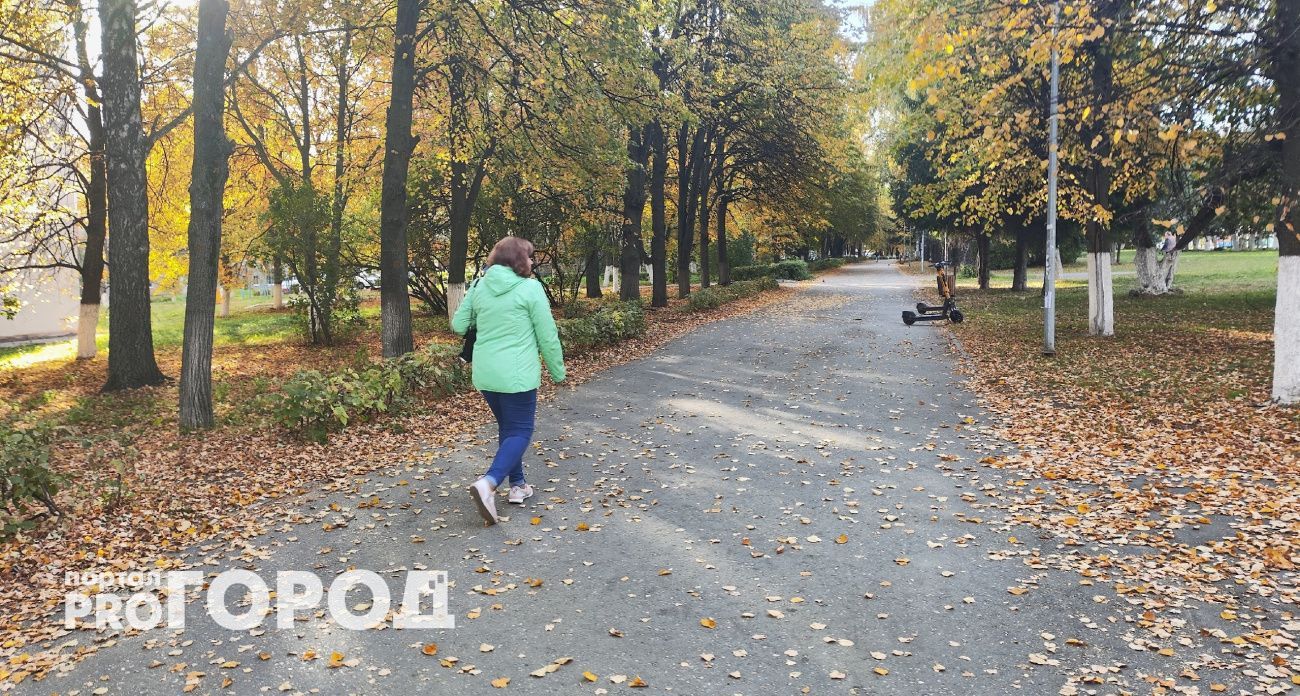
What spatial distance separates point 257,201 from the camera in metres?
25.7

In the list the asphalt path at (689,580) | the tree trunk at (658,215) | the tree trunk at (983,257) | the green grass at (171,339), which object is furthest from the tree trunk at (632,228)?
the tree trunk at (983,257)

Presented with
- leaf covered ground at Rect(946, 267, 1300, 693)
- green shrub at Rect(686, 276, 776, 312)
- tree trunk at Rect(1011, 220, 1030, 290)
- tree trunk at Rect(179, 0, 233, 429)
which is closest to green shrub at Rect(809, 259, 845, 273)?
green shrub at Rect(686, 276, 776, 312)

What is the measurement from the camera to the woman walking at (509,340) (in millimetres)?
5426

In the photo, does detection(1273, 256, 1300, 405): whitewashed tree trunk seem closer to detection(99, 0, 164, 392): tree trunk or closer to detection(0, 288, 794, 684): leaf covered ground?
detection(0, 288, 794, 684): leaf covered ground

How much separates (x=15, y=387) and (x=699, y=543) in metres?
12.6

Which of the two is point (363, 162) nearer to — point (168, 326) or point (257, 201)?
point (257, 201)

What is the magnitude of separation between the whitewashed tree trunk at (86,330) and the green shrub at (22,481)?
41.0 feet

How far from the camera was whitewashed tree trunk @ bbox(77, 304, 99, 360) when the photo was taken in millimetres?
16047

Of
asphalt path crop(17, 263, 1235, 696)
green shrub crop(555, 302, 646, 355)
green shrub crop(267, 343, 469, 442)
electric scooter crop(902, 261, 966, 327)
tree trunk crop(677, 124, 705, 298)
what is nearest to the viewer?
asphalt path crop(17, 263, 1235, 696)

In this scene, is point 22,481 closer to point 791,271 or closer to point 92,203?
point 92,203

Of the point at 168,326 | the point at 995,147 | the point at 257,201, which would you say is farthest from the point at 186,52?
the point at 995,147

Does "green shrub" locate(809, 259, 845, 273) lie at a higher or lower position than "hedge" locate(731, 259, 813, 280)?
higher

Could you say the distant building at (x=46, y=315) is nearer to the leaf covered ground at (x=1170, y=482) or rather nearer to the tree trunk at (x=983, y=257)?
the leaf covered ground at (x=1170, y=482)

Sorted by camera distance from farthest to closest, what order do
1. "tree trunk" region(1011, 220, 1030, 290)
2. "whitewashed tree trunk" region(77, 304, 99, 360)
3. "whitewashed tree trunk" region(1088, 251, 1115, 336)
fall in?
1. "tree trunk" region(1011, 220, 1030, 290)
2. "whitewashed tree trunk" region(77, 304, 99, 360)
3. "whitewashed tree trunk" region(1088, 251, 1115, 336)
